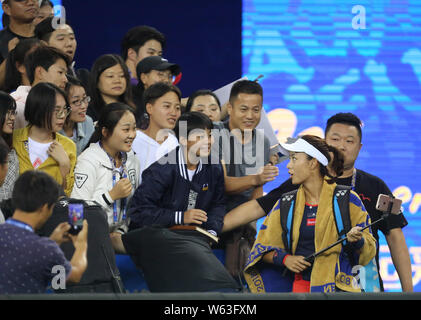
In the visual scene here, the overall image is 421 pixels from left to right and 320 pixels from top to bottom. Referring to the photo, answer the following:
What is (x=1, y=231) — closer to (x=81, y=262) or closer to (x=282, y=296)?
(x=81, y=262)

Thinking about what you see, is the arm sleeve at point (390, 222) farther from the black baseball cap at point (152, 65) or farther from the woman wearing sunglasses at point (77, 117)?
the woman wearing sunglasses at point (77, 117)

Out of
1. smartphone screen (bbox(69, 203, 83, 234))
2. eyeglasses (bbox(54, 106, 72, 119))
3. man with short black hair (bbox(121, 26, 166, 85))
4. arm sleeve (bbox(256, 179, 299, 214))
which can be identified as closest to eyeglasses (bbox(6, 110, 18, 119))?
eyeglasses (bbox(54, 106, 72, 119))

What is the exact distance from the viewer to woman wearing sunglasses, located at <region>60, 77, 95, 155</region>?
491 centimetres

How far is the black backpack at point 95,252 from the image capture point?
13.0 ft

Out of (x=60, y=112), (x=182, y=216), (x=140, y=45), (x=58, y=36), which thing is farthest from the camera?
(x=140, y=45)

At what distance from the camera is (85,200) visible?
4273 mm

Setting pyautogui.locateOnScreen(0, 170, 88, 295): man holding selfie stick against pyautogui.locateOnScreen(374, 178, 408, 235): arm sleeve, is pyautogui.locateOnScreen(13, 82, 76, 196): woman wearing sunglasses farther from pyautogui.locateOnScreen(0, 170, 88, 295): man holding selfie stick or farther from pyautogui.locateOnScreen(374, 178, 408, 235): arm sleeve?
pyautogui.locateOnScreen(374, 178, 408, 235): arm sleeve

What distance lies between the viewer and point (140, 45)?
19.3 feet

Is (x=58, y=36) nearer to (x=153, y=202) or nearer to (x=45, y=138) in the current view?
(x=45, y=138)

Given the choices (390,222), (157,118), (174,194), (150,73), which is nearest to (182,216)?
(174,194)

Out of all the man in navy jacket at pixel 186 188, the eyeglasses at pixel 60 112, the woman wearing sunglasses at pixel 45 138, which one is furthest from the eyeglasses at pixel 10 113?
the man in navy jacket at pixel 186 188

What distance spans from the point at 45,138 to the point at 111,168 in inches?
15.9

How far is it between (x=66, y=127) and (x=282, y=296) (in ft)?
7.71
